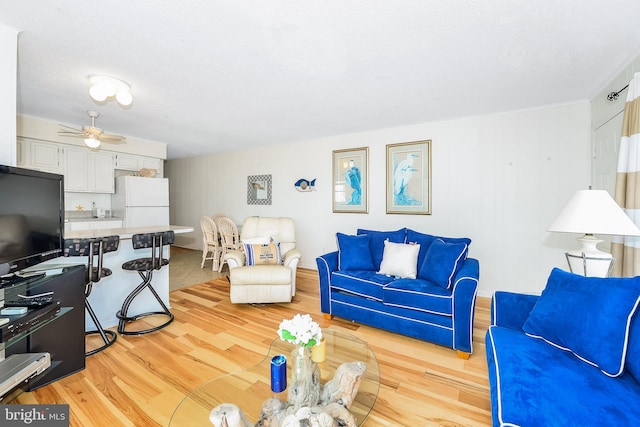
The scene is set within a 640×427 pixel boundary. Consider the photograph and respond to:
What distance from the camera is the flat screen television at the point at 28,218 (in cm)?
145

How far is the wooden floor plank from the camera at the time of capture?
5.23 ft

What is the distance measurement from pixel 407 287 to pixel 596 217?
1325 mm

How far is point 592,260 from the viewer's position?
5.93ft

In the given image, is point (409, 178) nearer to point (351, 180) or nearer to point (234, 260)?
point (351, 180)

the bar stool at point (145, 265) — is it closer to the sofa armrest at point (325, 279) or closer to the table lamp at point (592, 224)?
the sofa armrest at point (325, 279)

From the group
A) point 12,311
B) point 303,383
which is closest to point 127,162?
point 12,311

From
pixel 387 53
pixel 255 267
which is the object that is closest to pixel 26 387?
pixel 255 267

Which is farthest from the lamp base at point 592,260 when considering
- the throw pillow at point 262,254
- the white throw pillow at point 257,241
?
the white throw pillow at point 257,241

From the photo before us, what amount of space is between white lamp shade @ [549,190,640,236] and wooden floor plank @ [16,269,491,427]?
3.89ft

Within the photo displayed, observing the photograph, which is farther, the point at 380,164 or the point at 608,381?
the point at 380,164

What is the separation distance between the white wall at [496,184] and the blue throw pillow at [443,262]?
1.28 metres

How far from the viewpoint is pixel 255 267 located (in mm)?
3186

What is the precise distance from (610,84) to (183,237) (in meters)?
7.63

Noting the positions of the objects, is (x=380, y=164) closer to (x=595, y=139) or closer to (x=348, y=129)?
(x=348, y=129)
